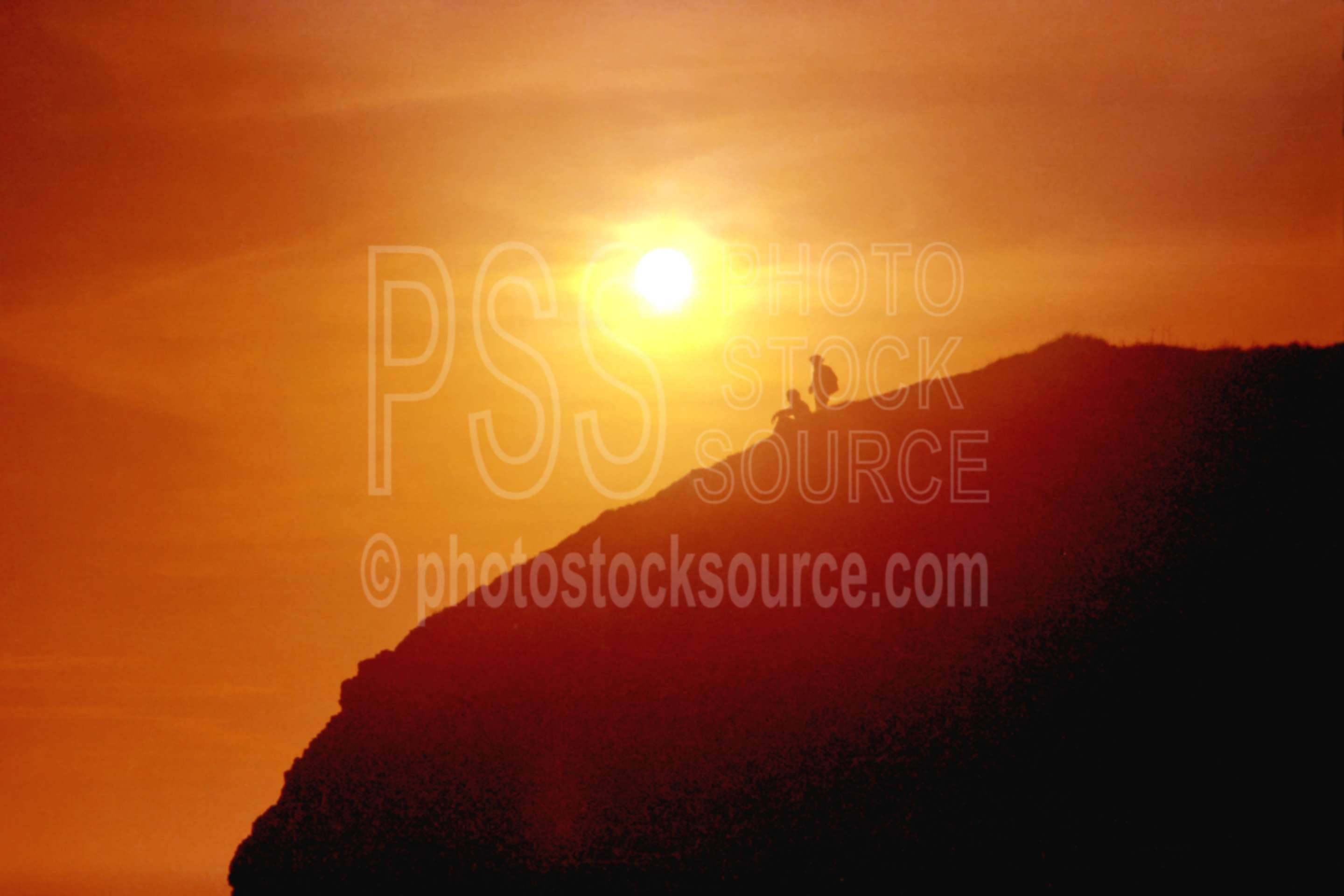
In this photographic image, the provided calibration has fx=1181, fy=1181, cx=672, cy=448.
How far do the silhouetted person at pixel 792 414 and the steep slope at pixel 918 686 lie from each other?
2.99 ft

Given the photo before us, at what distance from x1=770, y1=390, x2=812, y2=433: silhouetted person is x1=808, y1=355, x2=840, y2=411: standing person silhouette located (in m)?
0.51

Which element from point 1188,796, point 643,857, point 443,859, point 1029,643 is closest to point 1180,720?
point 1188,796

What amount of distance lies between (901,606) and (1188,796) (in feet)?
31.6

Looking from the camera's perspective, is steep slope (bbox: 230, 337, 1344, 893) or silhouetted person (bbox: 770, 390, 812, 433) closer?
steep slope (bbox: 230, 337, 1344, 893)

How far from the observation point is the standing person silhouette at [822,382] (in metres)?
37.1

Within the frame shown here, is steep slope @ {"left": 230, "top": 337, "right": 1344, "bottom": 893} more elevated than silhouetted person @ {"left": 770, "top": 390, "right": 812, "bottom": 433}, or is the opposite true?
silhouetted person @ {"left": 770, "top": 390, "right": 812, "bottom": 433}

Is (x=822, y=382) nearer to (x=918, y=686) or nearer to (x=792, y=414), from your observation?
(x=792, y=414)

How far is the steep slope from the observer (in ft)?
91.5

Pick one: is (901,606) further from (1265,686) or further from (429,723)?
(429,723)

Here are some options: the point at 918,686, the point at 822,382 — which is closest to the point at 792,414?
the point at 822,382

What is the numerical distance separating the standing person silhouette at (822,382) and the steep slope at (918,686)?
67.6 inches

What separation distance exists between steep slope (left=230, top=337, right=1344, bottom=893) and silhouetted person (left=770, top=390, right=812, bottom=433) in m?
0.91

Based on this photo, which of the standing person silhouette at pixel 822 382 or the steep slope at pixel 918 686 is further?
the standing person silhouette at pixel 822 382

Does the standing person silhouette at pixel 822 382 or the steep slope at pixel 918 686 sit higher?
the standing person silhouette at pixel 822 382
